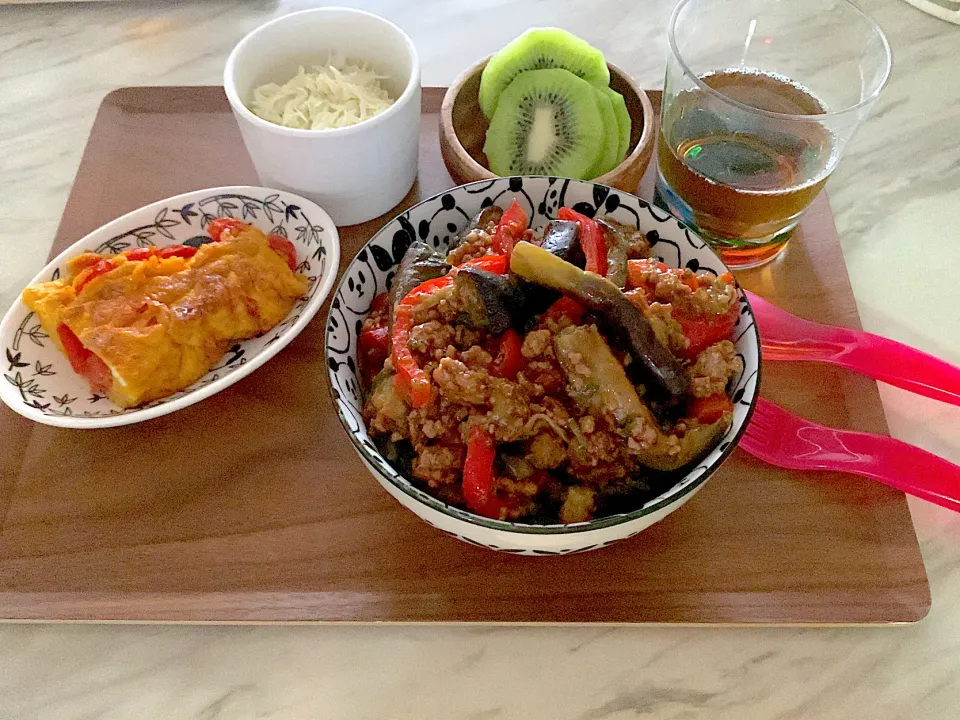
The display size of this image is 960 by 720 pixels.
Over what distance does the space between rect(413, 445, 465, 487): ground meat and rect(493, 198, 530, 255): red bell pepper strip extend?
1.27 ft

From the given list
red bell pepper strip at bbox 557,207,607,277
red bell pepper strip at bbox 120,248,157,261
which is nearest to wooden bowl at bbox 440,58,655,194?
red bell pepper strip at bbox 557,207,607,277

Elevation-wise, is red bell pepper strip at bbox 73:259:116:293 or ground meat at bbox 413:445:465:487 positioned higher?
red bell pepper strip at bbox 73:259:116:293

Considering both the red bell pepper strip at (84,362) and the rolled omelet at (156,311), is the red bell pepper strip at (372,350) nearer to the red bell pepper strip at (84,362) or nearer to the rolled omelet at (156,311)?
the rolled omelet at (156,311)

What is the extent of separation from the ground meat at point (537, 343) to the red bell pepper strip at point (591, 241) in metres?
0.17

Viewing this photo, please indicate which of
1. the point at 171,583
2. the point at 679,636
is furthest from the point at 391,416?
the point at 679,636

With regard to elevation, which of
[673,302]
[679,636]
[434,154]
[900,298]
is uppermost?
[673,302]

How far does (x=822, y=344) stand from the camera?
1.62m

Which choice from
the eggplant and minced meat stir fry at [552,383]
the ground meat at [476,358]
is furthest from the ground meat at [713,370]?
the ground meat at [476,358]

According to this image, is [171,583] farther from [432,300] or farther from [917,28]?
[917,28]

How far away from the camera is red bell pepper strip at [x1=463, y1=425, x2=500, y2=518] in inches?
47.3

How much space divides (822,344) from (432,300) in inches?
Answer: 34.9

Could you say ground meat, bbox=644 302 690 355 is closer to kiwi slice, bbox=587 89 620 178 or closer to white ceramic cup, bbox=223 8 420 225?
kiwi slice, bbox=587 89 620 178

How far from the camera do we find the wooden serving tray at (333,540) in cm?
134

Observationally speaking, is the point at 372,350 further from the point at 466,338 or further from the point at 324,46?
the point at 324,46
